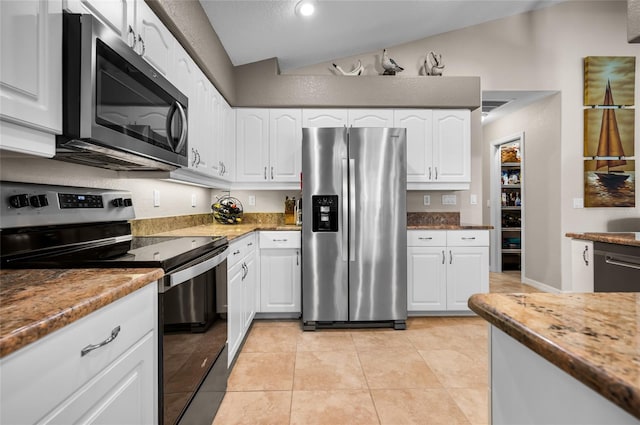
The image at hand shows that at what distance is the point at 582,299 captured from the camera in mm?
800

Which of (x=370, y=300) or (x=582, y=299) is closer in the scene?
(x=582, y=299)

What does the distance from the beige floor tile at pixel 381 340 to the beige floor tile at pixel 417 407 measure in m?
0.63

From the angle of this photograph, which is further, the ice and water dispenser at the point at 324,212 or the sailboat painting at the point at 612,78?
the sailboat painting at the point at 612,78

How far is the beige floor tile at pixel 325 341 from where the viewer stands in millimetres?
2635

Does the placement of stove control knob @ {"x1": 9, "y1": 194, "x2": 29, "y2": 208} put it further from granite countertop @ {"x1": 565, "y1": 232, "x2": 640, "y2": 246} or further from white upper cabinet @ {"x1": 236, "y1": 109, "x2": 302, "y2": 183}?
granite countertop @ {"x1": 565, "y1": 232, "x2": 640, "y2": 246}

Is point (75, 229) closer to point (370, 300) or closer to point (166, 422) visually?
point (166, 422)

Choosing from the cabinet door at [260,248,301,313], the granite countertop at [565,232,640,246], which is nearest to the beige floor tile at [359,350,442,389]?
the cabinet door at [260,248,301,313]

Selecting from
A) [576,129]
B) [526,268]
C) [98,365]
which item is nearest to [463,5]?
[576,129]

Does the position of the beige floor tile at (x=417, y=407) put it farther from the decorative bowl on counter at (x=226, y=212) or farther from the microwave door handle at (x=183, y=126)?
the decorative bowl on counter at (x=226, y=212)

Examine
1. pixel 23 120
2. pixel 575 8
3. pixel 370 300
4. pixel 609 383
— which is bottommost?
pixel 370 300

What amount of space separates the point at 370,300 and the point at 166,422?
2.08m

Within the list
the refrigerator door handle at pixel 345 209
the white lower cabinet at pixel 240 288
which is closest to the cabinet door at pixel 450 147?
the refrigerator door handle at pixel 345 209

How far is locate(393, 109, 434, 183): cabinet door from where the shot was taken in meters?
3.51

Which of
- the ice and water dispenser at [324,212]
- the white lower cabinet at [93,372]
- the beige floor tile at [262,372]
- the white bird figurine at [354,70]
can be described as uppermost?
the white bird figurine at [354,70]
